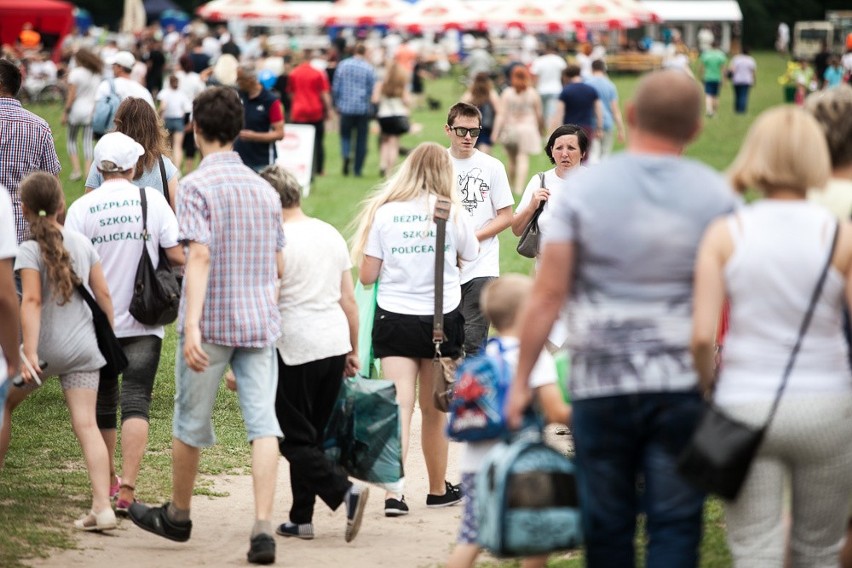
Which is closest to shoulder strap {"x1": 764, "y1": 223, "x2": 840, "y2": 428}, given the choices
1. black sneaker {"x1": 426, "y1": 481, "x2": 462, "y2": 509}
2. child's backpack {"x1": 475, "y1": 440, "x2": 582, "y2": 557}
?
child's backpack {"x1": 475, "y1": 440, "x2": 582, "y2": 557}

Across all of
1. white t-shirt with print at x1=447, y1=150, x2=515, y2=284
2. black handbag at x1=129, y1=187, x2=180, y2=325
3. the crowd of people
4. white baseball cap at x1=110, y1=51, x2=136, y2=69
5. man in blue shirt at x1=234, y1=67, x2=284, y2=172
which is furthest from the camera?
man in blue shirt at x1=234, y1=67, x2=284, y2=172

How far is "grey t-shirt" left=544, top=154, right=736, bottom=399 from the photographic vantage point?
3.84 meters

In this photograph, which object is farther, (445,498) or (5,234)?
(445,498)

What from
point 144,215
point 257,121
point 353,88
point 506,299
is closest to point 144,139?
point 144,215

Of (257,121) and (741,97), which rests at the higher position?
(257,121)

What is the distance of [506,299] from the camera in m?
4.62

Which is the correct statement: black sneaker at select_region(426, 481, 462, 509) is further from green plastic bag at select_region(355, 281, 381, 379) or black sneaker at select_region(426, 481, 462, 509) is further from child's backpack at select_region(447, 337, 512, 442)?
child's backpack at select_region(447, 337, 512, 442)

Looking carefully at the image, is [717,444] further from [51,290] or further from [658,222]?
[51,290]

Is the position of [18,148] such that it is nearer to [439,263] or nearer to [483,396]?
[439,263]

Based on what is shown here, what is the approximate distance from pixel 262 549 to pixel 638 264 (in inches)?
106

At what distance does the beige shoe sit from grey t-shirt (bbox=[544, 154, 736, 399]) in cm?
Result: 323

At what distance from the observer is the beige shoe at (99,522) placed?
634 cm

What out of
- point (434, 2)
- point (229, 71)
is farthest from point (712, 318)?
point (434, 2)

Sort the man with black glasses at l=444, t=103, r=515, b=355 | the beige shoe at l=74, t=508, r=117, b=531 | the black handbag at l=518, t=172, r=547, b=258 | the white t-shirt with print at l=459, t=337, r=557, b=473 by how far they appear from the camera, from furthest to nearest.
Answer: the man with black glasses at l=444, t=103, r=515, b=355 → the black handbag at l=518, t=172, r=547, b=258 → the beige shoe at l=74, t=508, r=117, b=531 → the white t-shirt with print at l=459, t=337, r=557, b=473
